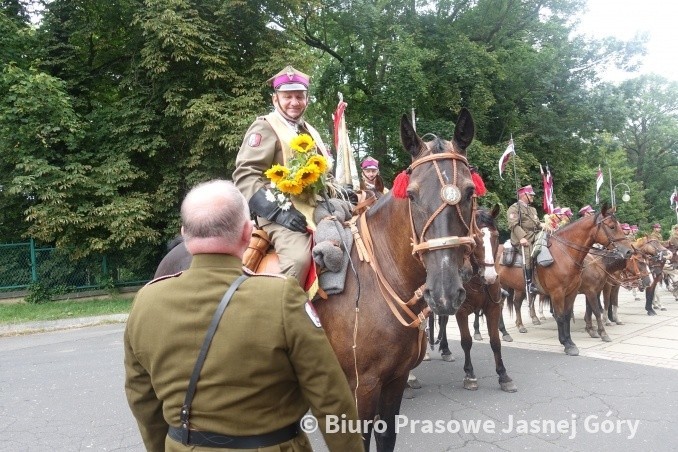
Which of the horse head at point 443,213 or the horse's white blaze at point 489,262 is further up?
the horse head at point 443,213

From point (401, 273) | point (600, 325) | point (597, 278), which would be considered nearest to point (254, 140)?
point (401, 273)

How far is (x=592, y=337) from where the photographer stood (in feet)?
30.7

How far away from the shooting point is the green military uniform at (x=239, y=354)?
1.56 metres

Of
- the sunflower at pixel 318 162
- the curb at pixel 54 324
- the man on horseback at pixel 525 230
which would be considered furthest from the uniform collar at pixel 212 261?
the curb at pixel 54 324

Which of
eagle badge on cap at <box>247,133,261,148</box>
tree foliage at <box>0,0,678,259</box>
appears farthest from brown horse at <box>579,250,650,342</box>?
eagle badge on cap at <box>247,133,261,148</box>

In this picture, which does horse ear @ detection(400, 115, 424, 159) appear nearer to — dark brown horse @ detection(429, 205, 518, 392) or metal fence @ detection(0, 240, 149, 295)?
dark brown horse @ detection(429, 205, 518, 392)

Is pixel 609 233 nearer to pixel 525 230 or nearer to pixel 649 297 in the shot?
pixel 525 230

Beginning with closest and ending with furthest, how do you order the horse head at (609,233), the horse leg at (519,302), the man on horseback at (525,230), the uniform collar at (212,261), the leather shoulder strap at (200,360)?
1. the leather shoulder strap at (200,360)
2. the uniform collar at (212,261)
3. the horse head at (609,233)
4. the man on horseback at (525,230)
5. the horse leg at (519,302)

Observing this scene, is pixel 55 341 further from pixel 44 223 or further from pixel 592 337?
pixel 592 337

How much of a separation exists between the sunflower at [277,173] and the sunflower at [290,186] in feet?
0.14

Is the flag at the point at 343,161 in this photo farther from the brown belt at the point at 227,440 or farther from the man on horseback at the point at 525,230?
the man on horseback at the point at 525,230

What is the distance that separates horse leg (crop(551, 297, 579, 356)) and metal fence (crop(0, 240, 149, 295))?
1412 cm

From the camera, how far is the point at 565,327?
26.4ft

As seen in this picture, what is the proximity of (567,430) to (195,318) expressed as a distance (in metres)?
4.67
